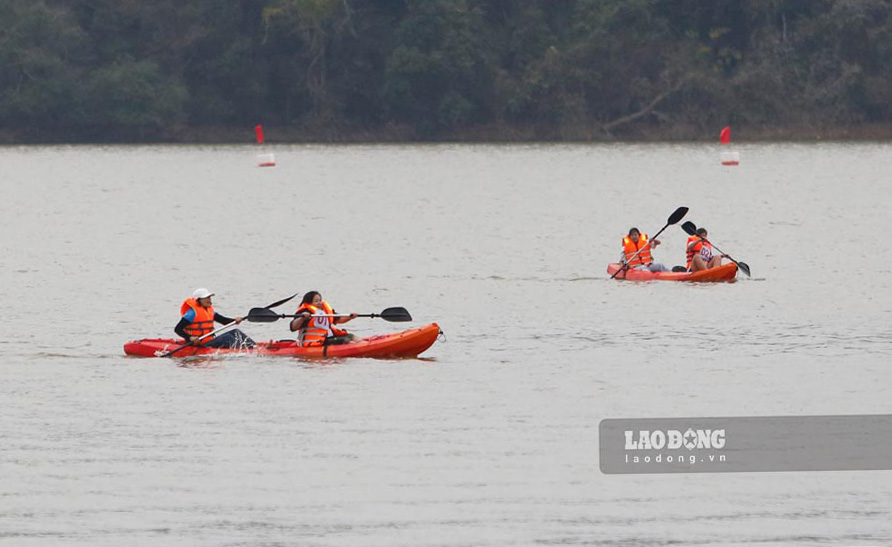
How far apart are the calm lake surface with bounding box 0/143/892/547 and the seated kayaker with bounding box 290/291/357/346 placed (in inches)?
19.7

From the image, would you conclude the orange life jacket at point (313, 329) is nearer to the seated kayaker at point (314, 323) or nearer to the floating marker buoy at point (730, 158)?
the seated kayaker at point (314, 323)

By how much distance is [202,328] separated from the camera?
28.7 meters

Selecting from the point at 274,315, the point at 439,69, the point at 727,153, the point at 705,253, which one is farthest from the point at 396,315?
the point at 439,69

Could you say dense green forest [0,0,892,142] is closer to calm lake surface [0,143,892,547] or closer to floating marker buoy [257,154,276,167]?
floating marker buoy [257,154,276,167]

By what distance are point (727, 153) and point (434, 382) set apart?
63.0m

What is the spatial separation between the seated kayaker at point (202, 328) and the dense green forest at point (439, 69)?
75329 mm

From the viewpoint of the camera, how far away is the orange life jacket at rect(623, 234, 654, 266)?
3978 cm

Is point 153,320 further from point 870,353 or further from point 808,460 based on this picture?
point 808,460

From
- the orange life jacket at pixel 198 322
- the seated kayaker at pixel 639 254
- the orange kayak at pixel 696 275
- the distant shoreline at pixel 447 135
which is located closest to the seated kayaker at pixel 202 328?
the orange life jacket at pixel 198 322

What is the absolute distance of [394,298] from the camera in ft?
126

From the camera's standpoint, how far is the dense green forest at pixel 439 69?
3989 inches

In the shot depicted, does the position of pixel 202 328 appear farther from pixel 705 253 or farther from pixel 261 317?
pixel 705 253

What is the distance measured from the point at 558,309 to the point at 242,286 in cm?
841

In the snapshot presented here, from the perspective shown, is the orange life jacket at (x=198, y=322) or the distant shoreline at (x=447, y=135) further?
the distant shoreline at (x=447, y=135)
